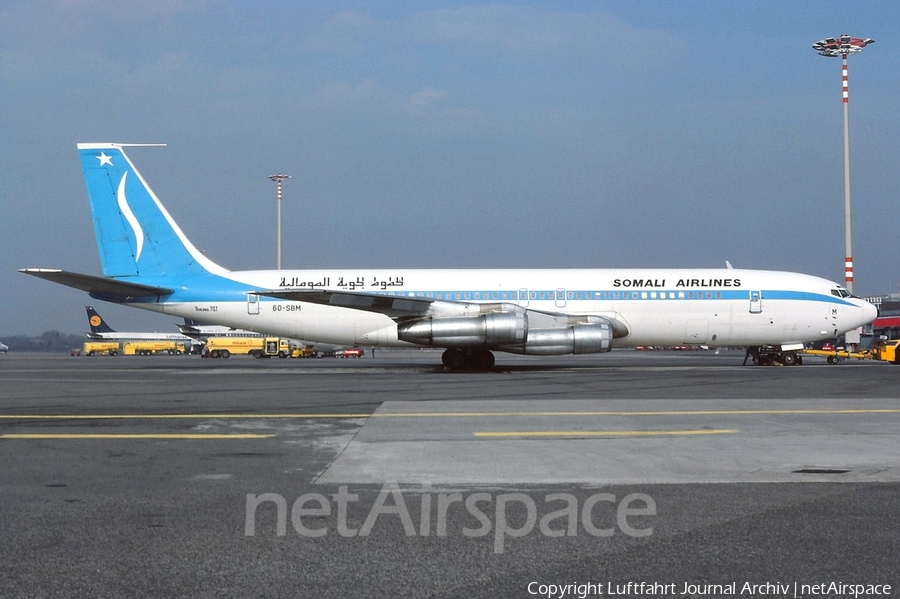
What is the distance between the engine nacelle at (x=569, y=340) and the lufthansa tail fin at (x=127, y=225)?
11981 millimetres

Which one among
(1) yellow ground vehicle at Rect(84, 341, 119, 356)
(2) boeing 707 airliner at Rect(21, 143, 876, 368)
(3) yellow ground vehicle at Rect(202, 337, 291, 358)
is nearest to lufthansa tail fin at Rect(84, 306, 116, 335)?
(1) yellow ground vehicle at Rect(84, 341, 119, 356)

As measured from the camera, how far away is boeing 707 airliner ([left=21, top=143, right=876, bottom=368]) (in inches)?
1171

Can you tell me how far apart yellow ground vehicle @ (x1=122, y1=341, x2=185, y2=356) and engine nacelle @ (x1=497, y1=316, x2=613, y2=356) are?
235 feet

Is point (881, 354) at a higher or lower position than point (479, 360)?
higher

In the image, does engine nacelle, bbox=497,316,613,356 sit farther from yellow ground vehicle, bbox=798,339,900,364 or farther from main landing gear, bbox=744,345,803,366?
yellow ground vehicle, bbox=798,339,900,364

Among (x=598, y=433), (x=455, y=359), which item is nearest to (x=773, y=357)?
(x=455, y=359)

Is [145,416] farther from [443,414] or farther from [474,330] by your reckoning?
[474,330]

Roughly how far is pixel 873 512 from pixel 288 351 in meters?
67.0

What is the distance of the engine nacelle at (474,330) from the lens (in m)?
27.2

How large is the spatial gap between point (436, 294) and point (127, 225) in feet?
36.6

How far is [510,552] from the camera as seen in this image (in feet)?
18.5

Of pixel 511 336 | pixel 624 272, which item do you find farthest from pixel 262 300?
pixel 624 272

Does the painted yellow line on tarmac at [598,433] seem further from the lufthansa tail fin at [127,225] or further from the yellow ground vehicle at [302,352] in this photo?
the yellow ground vehicle at [302,352]

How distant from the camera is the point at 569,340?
2739cm
